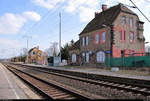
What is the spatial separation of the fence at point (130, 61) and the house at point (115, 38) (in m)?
1.84

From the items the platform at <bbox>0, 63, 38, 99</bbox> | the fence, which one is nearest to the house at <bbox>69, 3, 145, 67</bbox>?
the fence

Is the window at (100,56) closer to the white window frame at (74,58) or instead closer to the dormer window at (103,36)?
the dormer window at (103,36)

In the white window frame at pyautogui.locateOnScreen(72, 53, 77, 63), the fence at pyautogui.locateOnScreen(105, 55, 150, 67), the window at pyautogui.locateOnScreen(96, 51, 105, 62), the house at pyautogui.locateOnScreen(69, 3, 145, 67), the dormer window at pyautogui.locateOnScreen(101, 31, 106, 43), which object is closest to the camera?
the fence at pyautogui.locateOnScreen(105, 55, 150, 67)

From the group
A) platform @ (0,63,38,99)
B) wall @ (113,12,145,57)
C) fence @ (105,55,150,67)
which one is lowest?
platform @ (0,63,38,99)

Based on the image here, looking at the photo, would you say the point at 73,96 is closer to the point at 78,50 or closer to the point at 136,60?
the point at 136,60

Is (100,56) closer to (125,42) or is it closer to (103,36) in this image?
(103,36)

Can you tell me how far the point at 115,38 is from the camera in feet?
92.5

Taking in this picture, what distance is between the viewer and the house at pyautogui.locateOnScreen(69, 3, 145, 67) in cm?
2831

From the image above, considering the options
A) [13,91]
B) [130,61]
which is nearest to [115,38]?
[130,61]

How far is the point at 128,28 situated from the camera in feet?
101

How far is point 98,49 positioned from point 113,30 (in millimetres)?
4851

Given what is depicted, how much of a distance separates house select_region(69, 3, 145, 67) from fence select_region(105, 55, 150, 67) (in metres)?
1.84

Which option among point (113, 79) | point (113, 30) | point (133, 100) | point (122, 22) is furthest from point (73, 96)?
point (122, 22)

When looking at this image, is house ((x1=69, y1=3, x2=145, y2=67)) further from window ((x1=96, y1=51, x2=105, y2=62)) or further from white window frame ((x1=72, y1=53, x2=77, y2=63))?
white window frame ((x1=72, y1=53, x2=77, y2=63))
